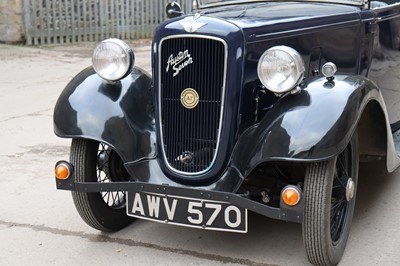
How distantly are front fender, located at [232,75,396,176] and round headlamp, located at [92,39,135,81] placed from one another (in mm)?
860

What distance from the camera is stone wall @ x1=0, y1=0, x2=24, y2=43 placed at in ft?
37.8

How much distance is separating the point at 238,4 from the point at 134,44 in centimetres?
851

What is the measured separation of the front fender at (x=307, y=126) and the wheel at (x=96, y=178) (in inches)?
37.4

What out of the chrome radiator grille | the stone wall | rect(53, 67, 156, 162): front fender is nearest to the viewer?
the chrome radiator grille

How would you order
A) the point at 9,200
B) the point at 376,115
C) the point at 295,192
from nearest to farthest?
the point at 295,192 → the point at 376,115 → the point at 9,200

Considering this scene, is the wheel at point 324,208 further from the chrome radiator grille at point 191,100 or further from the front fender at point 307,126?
the chrome radiator grille at point 191,100

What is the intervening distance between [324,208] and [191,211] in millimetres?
714

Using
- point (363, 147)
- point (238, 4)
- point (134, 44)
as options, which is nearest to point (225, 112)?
point (363, 147)

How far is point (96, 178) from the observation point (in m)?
3.92

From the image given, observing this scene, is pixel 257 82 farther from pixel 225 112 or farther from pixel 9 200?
pixel 9 200

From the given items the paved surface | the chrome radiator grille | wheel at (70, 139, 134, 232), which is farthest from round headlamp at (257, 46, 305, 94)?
wheel at (70, 139, 134, 232)

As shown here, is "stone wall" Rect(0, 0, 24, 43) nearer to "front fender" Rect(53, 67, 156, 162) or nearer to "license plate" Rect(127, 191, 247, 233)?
"front fender" Rect(53, 67, 156, 162)

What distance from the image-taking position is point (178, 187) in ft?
11.2

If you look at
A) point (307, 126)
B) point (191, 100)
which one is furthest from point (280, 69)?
point (191, 100)
